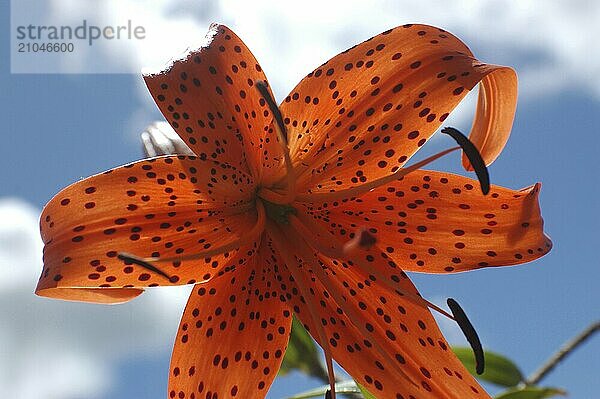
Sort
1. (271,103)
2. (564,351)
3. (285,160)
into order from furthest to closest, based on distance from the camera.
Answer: (564,351) → (285,160) → (271,103)

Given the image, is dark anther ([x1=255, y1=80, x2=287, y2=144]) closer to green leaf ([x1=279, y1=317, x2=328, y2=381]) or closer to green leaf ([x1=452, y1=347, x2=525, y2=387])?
green leaf ([x1=279, y1=317, x2=328, y2=381])

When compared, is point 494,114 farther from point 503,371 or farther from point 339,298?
point 503,371

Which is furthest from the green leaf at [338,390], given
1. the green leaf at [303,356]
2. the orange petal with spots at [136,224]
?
the orange petal with spots at [136,224]

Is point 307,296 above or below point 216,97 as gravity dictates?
below

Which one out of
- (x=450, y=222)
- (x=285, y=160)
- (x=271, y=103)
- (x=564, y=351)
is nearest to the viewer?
(x=271, y=103)

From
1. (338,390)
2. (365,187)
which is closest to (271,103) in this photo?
(365,187)

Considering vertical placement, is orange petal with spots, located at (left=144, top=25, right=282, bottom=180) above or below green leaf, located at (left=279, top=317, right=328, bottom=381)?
above

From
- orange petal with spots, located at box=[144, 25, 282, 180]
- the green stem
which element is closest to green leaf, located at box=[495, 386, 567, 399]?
the green stem
